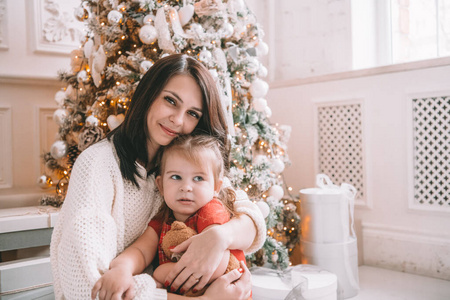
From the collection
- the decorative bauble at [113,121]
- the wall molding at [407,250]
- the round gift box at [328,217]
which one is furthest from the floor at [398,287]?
the decorative bauble at [113,121]

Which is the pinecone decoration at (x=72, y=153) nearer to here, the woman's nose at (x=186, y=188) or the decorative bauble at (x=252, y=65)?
the decorative bauble at (x=252, y=65)

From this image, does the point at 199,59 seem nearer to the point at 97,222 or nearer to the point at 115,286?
the point at 97,222

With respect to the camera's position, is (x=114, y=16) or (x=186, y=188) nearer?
(x=186, y=188)

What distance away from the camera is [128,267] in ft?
3.24

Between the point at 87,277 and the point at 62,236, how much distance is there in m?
0.15

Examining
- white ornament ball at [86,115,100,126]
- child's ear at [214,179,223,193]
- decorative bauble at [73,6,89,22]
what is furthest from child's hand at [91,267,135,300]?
decorative bauble at [73,6,89,22]

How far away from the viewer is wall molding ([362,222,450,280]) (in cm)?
206

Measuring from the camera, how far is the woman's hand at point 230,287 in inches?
39.9

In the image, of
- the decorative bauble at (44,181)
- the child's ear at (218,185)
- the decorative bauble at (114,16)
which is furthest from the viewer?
the decorative bauble at (44,181)

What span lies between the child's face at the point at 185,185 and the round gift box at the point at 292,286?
0.64 metres

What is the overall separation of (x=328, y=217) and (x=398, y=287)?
1.70ft

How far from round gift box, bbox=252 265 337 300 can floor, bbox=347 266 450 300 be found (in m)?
0.35

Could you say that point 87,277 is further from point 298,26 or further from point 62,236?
point 298,26

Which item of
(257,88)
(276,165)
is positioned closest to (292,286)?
(276,165)
